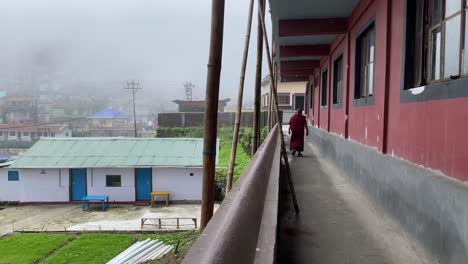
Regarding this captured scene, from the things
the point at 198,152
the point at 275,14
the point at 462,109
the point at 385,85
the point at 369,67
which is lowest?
the point at 198,152

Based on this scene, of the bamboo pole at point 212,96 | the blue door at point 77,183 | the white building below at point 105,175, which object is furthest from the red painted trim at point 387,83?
the blue door at point 77,183

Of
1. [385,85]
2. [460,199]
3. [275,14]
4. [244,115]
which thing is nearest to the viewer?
[460,199]

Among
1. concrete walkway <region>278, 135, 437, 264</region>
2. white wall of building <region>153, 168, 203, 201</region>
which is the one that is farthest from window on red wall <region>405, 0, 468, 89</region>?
white wall of building <region>153, 168, 203, 201</region>

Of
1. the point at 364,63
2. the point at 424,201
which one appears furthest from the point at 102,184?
the point at 424,201

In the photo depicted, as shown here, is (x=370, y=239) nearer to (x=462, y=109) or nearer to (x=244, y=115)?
(x=462, y=109)

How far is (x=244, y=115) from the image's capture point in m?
34.1

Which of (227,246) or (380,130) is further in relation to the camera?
(380,130)

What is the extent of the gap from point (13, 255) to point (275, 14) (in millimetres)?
13359

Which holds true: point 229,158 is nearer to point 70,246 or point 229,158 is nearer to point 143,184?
point 143,184

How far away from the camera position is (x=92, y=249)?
1411 cm

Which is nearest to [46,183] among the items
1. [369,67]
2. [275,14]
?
[275,14]

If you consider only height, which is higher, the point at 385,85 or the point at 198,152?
the point at 385,85

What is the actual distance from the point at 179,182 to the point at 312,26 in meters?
16.1

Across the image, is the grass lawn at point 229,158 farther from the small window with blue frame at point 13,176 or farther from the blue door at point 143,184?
the small window with blue frame at point 13,176
